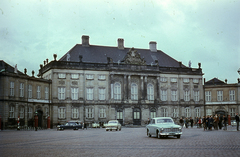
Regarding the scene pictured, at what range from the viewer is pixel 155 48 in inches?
2945

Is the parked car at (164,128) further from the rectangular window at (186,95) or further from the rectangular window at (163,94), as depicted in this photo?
the rectangular window at (186,95)

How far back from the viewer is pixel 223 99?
70812mm

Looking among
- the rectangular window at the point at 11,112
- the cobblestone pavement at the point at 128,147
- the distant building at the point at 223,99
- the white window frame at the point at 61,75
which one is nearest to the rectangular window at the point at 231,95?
the distant building at the point at 223,99

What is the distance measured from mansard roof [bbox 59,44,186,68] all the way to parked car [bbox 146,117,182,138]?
1596 inches

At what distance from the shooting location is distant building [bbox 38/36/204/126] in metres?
62.5

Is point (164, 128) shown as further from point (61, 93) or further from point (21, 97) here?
point (61, 93)

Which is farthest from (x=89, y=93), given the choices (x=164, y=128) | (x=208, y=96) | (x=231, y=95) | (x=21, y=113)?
(x=164, y=128)

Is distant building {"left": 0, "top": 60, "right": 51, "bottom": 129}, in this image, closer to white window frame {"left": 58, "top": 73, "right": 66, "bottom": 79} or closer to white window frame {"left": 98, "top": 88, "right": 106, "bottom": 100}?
white window frame {"left": 58, "top": 73, "right": 66, "bottom": 79}

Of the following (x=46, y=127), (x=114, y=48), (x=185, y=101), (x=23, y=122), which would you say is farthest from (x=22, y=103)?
(x=185, y=101)

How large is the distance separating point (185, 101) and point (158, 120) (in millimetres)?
45060

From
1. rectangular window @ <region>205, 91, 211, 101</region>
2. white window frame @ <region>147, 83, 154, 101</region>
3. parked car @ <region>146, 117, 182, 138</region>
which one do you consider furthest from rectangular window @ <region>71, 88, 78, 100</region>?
parked car @ <region>146, 117, 182, 138</region>

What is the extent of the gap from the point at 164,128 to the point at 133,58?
1714 inches

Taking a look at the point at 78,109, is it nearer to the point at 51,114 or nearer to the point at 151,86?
the point at 51,114

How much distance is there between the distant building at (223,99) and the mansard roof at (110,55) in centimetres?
879
